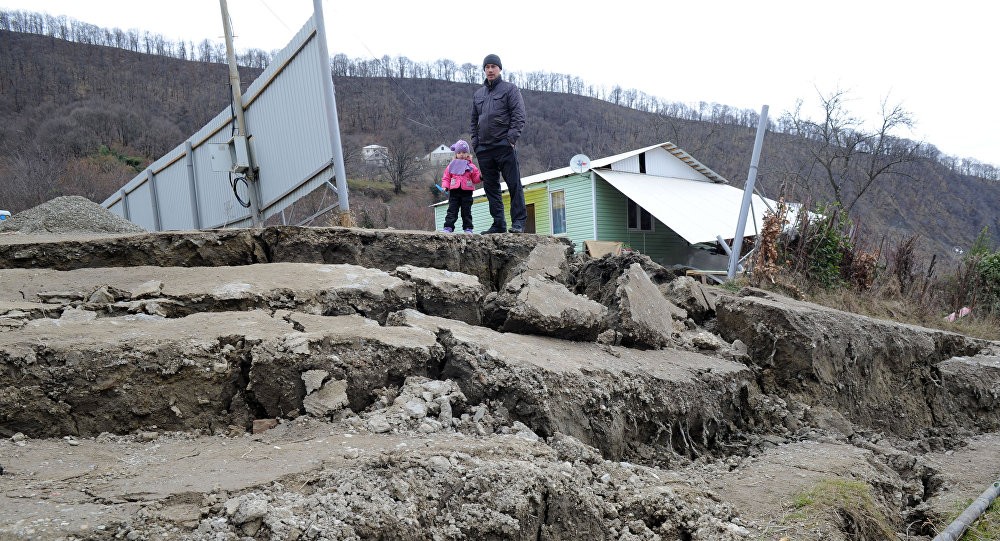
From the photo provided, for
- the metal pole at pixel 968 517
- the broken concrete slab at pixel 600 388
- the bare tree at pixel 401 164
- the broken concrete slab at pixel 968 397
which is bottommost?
the broken concrete slab at pixel 968 397

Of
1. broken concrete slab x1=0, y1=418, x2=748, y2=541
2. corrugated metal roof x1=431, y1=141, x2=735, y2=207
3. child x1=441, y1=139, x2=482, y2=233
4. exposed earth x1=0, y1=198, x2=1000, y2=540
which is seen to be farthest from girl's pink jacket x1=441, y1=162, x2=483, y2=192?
corrugated metal roof x1=431, y1=141, x2=735, y2=207

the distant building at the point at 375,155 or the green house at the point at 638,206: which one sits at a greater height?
the distant building at the point at 375,155

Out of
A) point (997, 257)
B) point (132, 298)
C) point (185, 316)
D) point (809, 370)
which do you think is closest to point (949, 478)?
point (809, 370)

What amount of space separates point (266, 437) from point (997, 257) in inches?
703

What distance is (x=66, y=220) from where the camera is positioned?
226 inches

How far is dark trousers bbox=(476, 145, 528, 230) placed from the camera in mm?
6168

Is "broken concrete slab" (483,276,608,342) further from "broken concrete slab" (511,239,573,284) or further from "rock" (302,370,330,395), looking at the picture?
"rock" (302,370,330,395)

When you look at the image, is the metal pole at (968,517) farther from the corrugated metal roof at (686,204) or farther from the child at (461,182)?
the corrugated metal roof at (686,204)

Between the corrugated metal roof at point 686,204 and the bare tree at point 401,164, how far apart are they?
31255 mm

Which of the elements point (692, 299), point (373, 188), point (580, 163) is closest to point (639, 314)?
point (692, 299)

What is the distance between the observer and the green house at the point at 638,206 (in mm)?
15352

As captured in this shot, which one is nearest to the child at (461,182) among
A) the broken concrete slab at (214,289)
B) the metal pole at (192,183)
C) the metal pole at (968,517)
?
the broken concrete slab at (214,289)

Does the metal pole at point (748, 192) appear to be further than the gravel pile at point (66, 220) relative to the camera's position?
Yes

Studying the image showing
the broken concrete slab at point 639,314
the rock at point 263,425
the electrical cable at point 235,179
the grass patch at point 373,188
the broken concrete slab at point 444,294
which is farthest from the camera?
the grass patch at point 373,188
